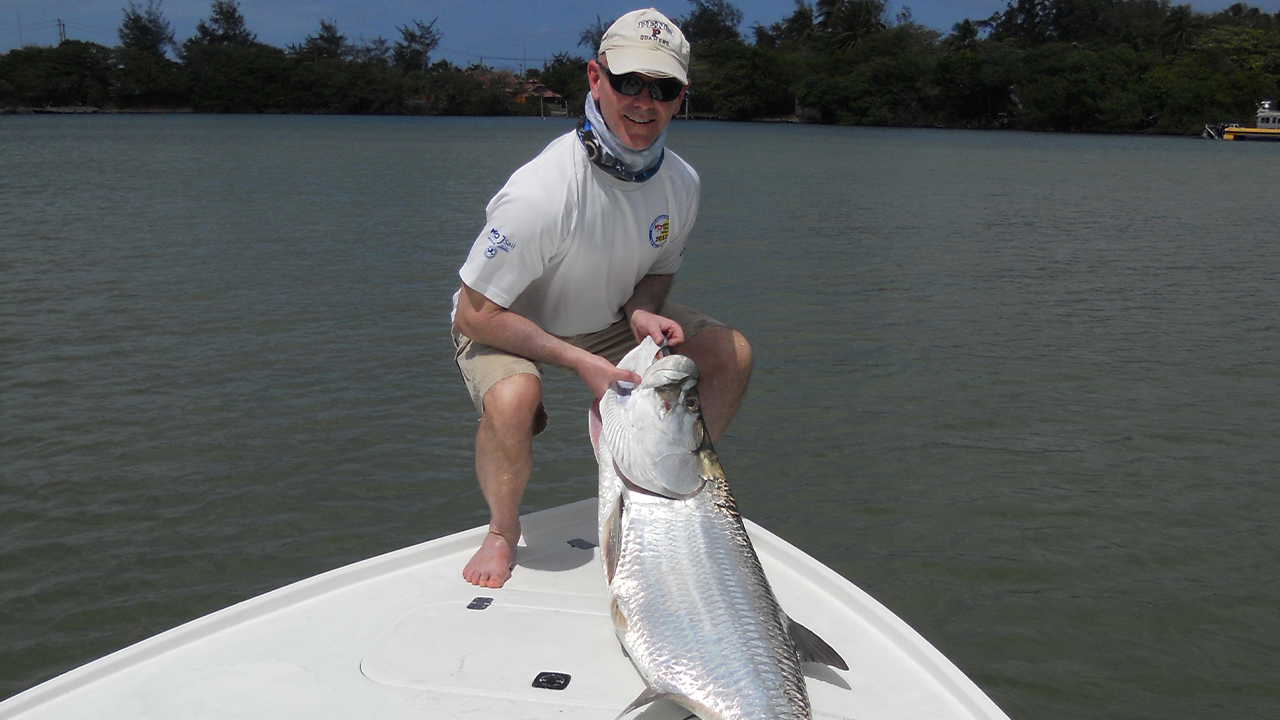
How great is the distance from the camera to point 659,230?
4461mm

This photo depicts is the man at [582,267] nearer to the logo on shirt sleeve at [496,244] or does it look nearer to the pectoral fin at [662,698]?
the logo on shirt sleeve at [496,244]

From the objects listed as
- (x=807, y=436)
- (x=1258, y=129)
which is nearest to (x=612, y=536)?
(x=807, y=436)

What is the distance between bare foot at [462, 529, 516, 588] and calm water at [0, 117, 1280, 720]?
7.09 ft

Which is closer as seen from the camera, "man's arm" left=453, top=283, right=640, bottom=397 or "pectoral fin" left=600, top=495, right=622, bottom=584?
"pectoral fin" left=600, top=495, right=622, bottom=584

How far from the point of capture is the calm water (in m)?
5.34

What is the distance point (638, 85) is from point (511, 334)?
44.6 inches

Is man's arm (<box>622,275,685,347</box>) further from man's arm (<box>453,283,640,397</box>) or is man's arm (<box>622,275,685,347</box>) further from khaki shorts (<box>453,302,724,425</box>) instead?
man's arm (<box>453,283,640,397</box>)

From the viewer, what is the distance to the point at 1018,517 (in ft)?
21.5

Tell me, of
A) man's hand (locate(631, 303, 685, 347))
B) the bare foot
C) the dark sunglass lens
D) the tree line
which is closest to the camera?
the bare foot

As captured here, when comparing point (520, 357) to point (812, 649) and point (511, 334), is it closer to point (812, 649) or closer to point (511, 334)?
point (511, 334)

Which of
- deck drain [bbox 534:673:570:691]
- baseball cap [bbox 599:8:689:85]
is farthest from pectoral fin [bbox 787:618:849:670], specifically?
baseball cap [bbox 599:8:689:85]

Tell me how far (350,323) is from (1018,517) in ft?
24.9

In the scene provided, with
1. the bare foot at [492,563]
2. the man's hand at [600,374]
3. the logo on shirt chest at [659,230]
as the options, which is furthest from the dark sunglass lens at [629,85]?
the bare foot at [492,563]

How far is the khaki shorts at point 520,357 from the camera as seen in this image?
4023 millimetres
